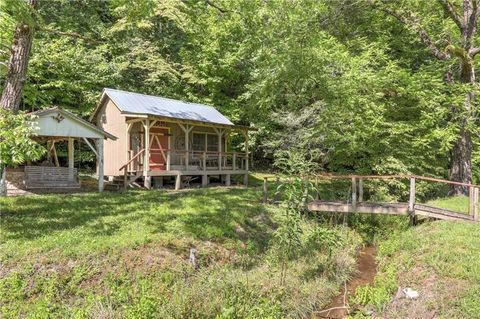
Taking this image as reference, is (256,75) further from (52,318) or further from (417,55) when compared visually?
(52,318)

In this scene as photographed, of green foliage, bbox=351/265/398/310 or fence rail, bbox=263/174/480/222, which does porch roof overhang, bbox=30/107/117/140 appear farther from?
green foliage, bbox=351/265/398/310

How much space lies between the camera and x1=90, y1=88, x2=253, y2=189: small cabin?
16141 millimetres

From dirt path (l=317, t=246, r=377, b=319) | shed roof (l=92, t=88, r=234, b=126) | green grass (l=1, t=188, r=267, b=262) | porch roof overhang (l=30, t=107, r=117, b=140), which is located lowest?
dirt path (l=317, t=246, r=377, b=319)

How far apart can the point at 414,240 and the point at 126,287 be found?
7727 millimetres

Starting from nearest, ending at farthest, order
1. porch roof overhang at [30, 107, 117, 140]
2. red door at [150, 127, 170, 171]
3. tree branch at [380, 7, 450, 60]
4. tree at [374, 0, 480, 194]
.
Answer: porch roof overhang at [30, 107, 117, 140] → tree at [374, 0, 480, 194] → tree branch at [380, 7, 450, 60] → red door at [150, 127, 170, 171]

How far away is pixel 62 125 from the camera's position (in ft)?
43.1

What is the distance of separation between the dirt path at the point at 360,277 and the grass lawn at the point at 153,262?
10.4 inches

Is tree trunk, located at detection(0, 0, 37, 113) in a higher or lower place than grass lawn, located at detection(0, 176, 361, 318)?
higher

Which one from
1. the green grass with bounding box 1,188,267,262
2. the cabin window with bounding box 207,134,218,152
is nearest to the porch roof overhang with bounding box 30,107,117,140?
the green grass with bounding box 1,188,267,262

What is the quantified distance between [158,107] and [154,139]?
61.4 inches

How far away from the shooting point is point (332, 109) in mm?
14789

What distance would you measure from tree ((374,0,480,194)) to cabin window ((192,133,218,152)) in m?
10.4

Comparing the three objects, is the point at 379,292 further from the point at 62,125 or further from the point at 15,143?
the point at 62,125

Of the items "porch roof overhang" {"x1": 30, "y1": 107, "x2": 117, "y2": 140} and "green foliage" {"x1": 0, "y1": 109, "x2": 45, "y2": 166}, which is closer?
"green foliage" {"x1": 0, "y1": 109, "x2": 45, "y2": 166}
